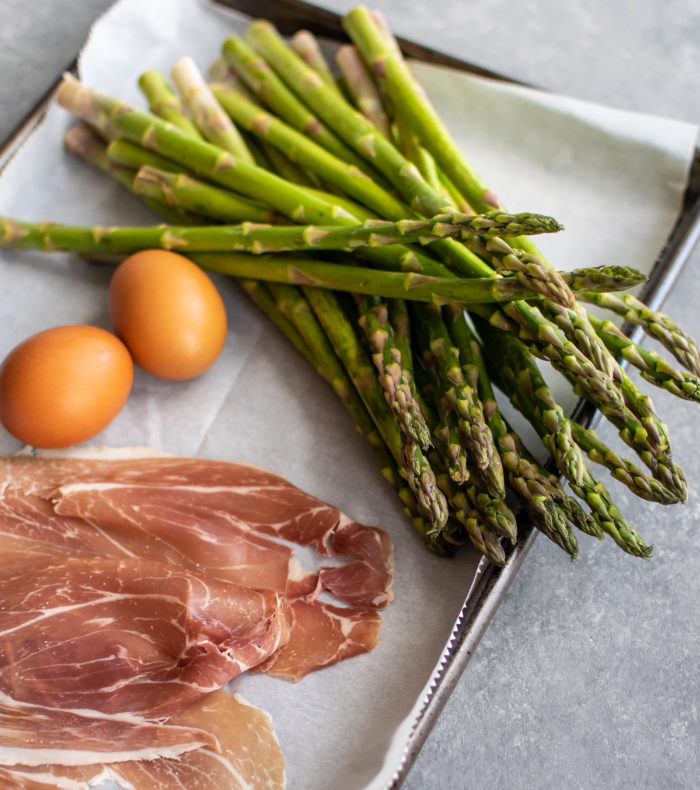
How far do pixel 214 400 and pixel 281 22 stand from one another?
1114 millimetres

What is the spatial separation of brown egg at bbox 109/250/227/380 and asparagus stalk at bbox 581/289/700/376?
780 millimetres

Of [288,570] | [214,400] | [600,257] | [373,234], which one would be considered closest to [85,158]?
[214,400]

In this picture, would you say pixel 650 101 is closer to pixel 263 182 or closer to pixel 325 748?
pixel 263 182

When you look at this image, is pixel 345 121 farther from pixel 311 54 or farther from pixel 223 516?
pixel 223 516

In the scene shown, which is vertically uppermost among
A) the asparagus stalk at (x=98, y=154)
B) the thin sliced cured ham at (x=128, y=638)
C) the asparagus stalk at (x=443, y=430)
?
the asparagus stalk at (x=443, y=430)

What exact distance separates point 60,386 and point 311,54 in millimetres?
1078

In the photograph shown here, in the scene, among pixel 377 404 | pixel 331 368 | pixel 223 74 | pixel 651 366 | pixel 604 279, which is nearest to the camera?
pixel 604 279

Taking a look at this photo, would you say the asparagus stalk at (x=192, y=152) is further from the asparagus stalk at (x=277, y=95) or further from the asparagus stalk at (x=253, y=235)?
the asparagus stalk at (x=277, y=95)

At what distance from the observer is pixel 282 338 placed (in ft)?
5.57

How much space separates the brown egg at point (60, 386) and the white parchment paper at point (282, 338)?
14 centimetres

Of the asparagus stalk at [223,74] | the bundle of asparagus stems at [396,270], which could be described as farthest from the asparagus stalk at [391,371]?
the asparagus stalk at [223,74]

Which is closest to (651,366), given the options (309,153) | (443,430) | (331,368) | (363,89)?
(443,430)

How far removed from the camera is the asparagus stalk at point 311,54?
181 cm

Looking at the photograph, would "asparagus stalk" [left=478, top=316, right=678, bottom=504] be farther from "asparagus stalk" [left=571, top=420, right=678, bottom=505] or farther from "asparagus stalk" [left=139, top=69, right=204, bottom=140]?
"asparagus stalk" [left=139, top=69, right=204, bottom=140]
